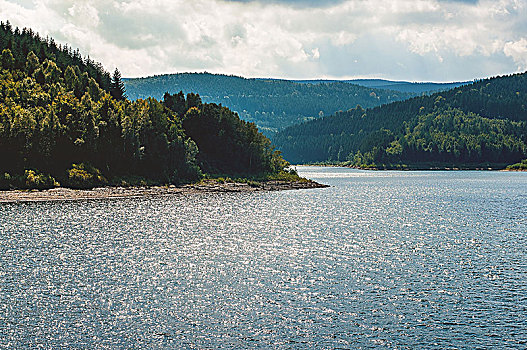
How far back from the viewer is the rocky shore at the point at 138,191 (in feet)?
349

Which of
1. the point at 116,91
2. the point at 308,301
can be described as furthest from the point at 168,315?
the point at 116,91

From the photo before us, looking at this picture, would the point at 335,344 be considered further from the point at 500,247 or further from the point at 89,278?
the point at 500,247

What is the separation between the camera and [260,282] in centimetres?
4253

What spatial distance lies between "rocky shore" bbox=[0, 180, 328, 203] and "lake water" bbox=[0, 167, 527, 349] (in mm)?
23009

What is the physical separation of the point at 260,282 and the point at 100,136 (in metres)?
98.2

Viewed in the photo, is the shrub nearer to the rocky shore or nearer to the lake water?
the rocky shore

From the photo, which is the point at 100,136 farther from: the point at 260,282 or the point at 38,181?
the point at 260,282

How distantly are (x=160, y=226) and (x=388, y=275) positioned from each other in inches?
1506

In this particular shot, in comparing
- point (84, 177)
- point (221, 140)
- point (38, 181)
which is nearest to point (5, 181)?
point (38, 181)

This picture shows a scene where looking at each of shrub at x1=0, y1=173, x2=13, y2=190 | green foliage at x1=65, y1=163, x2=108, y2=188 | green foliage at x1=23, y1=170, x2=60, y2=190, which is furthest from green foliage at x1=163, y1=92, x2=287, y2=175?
shrub at x1=0, y1=173, x2=13, y2=190

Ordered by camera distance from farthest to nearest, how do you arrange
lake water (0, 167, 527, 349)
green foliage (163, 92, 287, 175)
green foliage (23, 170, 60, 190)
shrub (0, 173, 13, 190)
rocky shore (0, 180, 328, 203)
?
green foliage (163, 92, 287, 175), green foliage (23, 170, 60, 190), shrub (0, 173, 13, 190), rocky shore (0, 180, 328, 203), lake water (0, 167, 527, 349)

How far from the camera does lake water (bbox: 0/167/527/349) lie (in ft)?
101

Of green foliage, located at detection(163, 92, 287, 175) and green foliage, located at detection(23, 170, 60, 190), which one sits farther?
green foliage, located at detection(163, 92, 287, 175)

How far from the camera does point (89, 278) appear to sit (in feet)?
142
